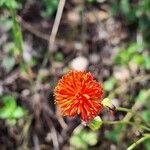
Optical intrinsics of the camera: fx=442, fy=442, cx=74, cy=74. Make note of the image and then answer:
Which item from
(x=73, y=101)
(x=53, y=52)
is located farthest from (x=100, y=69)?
(x=73, y=101)

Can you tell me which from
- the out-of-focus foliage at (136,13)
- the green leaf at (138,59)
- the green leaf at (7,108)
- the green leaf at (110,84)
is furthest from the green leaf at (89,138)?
the out-of-focus foliage at (136,13)

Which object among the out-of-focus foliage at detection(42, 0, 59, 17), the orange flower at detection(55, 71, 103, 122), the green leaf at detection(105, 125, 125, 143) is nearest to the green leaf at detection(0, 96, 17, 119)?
the green leaf at detection(105, 125, 125, 143)

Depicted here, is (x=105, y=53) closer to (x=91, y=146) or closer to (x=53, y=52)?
(x=53, y=52)

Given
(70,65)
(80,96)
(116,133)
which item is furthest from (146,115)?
(80,96)

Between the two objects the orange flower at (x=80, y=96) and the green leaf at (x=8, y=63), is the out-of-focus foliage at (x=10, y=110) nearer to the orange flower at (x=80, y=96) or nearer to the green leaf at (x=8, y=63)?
the green leaf at (x=8, y=63)

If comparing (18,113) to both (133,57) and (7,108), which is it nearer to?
(7,108)

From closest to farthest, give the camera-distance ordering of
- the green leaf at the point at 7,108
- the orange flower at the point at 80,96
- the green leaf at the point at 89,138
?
the orange flower at the point at 80,96, the green leaf at the point at 7,108, the green leaf at the point at 89,138

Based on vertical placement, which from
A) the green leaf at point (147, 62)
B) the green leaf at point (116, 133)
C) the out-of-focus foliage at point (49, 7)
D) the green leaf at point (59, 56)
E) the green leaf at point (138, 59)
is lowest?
the green leaf at point (116, 133)
